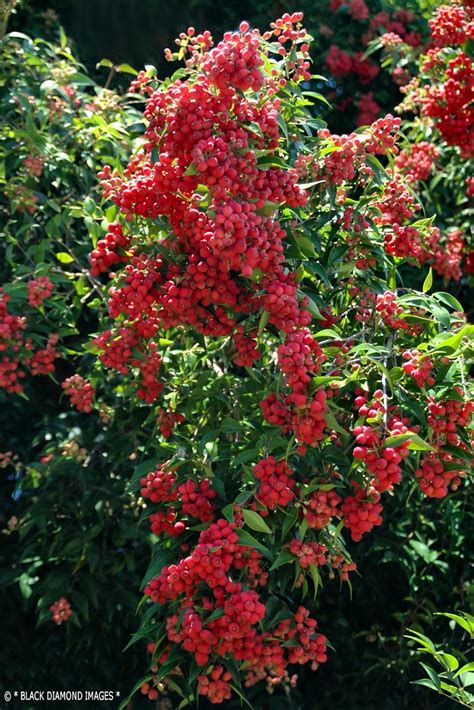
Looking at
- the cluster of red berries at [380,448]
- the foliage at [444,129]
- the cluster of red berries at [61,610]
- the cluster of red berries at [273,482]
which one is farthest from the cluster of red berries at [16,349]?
the foliage at [444,129]

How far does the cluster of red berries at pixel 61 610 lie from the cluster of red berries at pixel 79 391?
614mm

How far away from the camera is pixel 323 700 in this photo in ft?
11.9

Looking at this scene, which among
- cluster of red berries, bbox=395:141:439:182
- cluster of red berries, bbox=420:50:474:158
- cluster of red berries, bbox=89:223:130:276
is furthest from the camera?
cluster of red berries, bbox=395:141:439:182

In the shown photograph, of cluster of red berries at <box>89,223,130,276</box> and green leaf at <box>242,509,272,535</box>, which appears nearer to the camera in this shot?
green leaf at <box>242,509,272,535</box>

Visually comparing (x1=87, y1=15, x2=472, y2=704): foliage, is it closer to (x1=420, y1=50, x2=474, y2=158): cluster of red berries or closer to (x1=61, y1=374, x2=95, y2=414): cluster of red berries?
(x1=61, y1=374, x2=95, y2=414): cluster of red berries

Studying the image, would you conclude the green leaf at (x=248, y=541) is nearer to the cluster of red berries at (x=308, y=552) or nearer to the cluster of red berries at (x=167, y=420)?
the cluster of red berries at (x=308, y=552)

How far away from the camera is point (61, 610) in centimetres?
312

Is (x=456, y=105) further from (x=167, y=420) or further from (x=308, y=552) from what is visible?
(x=308, y=552)

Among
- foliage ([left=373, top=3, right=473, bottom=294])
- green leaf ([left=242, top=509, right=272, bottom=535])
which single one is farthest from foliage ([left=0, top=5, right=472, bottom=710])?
foliage ([left=373, top=3, right=473, bottom=294])

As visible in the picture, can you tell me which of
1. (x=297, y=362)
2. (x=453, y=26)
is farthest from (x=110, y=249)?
(x=453, y=26)

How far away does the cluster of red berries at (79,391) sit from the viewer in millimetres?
2961

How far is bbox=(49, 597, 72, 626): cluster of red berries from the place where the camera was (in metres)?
3.10

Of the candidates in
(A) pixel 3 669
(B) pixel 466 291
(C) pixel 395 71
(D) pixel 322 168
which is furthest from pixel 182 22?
(A) pixel 3 669

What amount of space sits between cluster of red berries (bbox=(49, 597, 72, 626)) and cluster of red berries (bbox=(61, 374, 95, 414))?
24.2 inches
